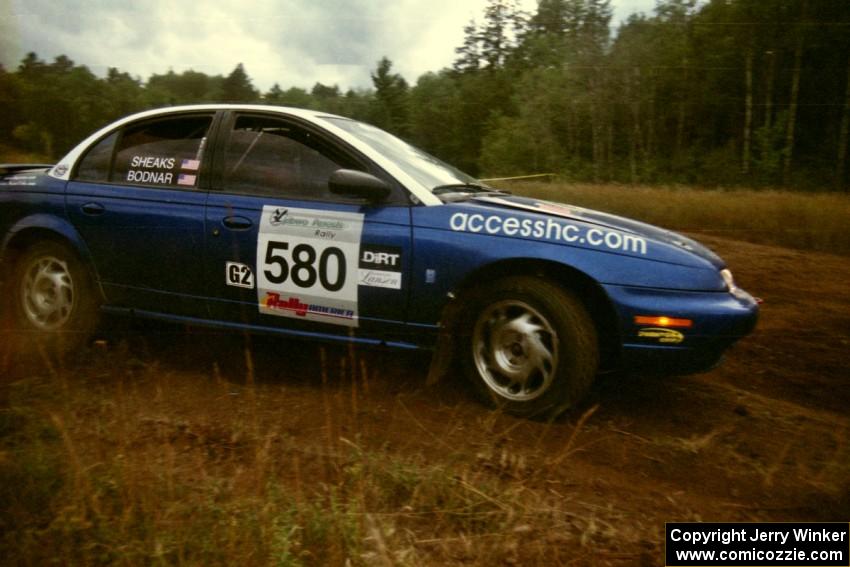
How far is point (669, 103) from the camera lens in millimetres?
45156

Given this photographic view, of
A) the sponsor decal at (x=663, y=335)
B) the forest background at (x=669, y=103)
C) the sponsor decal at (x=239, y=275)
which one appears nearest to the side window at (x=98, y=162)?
the sponsor decal at (x=239, y=275)

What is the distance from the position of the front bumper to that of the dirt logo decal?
1415 mm

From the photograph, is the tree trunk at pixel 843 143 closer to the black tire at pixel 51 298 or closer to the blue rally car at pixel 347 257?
A: the blue rally car at pixel 347 257

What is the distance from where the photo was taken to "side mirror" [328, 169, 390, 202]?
359 centimetres

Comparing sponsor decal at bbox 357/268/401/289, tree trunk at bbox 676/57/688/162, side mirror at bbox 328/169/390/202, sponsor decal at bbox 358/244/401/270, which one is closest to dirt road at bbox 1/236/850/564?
sponsor decal at bbox 357/268/401/289

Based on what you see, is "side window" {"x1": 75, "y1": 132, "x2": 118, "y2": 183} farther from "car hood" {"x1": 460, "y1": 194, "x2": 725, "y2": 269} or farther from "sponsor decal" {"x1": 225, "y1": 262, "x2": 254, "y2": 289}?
"car hood" {"x1": 460, "y1": 194, "x2": 725, "y2": 269}

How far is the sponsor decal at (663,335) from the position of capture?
10.9 ft

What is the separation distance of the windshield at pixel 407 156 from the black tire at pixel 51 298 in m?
2.00

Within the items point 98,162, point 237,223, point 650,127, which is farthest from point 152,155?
point 650,127

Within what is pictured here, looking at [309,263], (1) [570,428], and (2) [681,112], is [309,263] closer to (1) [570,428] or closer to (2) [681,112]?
(1) [570,428]

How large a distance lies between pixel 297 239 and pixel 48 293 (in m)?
2.01

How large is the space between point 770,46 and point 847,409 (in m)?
40.5

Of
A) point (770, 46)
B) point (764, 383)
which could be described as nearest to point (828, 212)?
point (764, 383)

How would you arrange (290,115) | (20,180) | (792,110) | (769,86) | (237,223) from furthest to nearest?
(769,86), (792,110), (20,180), (290,115), (237,223)
